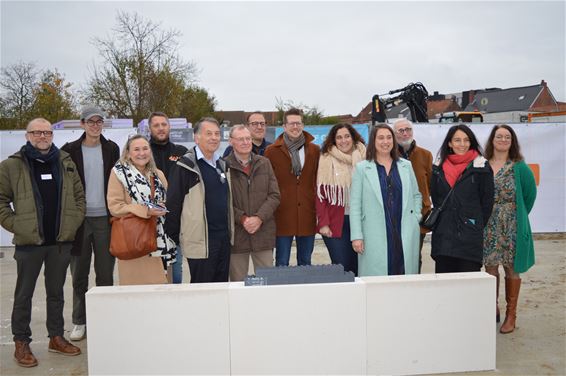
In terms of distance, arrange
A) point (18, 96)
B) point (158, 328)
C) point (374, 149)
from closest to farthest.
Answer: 1. point (158, 328)
2. point (374, 149)
3. point (18, 96)

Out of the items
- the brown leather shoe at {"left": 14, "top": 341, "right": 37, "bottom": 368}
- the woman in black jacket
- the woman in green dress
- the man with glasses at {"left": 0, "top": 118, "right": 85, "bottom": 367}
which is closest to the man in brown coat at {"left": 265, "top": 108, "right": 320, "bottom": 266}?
the woman in black jacket

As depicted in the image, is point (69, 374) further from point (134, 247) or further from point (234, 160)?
point (234, 160)

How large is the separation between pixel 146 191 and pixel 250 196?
85cm

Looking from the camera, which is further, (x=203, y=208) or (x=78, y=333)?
(x=78, y=333)

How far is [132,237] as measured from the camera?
3.63m

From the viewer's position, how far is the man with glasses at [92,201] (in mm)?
4258

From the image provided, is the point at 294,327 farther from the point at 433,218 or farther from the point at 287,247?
the point at 433,218

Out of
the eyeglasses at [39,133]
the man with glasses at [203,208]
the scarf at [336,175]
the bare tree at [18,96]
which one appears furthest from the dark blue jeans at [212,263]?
the bare tree at [18,96]

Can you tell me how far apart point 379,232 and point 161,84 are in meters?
16.0

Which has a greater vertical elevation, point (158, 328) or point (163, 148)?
point (163, 148)

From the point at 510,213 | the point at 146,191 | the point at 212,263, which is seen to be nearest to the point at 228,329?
the point at 212,263

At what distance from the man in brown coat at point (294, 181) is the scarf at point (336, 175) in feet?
0.58

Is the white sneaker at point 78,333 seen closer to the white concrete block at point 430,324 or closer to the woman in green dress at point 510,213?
the white concrete block at point 430,324

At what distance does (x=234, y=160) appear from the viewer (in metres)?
4.09
